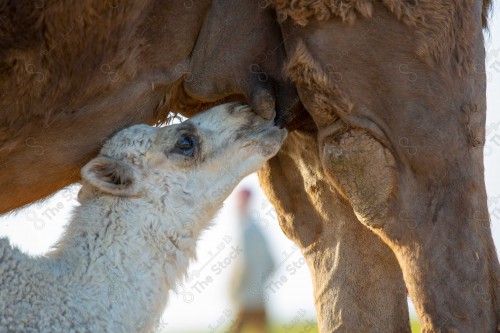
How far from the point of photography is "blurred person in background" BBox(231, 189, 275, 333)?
11.7 meters

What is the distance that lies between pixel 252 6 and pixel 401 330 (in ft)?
7.80

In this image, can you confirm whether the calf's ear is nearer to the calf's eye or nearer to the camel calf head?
the camel calf head

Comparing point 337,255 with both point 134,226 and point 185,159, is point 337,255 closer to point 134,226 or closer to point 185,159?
point 185,159

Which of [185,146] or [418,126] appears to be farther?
[418,126]

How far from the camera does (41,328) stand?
6.13 m

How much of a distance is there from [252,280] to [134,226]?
5210 mm

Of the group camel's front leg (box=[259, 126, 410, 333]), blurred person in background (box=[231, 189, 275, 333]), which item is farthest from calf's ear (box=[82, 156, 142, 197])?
blurred person in background (box=[231, 189, 275, 333])

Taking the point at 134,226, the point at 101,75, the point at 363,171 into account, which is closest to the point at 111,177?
Answer: the point at 134,226

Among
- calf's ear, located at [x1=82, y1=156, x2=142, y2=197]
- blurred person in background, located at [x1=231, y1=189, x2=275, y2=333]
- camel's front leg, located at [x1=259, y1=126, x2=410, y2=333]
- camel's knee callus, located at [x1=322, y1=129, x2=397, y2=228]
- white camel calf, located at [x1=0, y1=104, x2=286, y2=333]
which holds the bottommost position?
blurred person in background, located at [x1=231, y1=189, x2=275, y2=333]

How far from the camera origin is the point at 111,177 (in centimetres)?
681

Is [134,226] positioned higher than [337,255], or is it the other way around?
[134,226]

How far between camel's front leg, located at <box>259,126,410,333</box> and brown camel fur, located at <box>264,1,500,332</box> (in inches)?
23.2

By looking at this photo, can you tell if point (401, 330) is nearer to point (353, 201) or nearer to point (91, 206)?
point (353, 201)

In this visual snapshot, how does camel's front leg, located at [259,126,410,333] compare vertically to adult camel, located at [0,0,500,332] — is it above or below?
below
